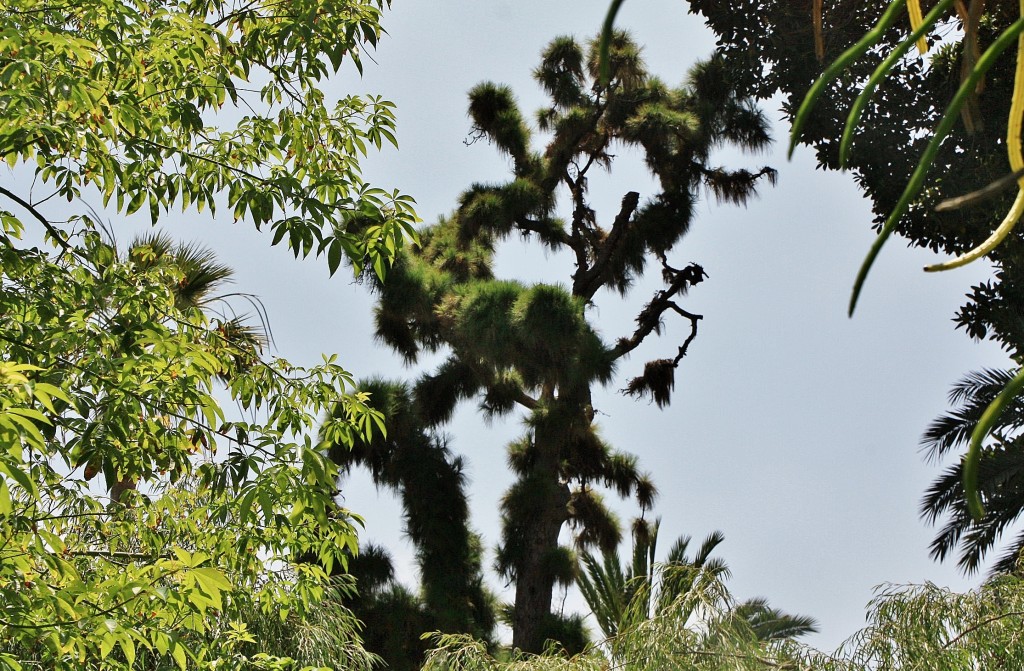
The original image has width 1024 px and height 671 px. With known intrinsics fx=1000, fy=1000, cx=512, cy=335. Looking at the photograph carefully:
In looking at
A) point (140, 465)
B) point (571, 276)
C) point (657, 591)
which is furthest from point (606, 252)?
point (140, 465)

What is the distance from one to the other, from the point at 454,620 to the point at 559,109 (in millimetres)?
5518

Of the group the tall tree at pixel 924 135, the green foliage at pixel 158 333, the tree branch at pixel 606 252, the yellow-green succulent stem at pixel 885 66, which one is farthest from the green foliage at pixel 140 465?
the tree branch at pixel 606 252

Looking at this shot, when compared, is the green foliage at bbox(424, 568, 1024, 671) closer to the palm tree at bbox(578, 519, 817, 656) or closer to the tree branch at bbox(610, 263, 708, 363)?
the palm tree at bbox(578, 519, 817, 656)

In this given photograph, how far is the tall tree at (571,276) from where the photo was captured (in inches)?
374

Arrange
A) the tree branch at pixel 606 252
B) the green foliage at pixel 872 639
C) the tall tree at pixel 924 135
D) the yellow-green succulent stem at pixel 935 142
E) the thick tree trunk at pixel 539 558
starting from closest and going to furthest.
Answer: the yellow-green succulent stem at pixel 935 142 < the green foliage at pixel 872 639 < the tall tree at pixel 924 135 < the thick tree trunk at pixel 539 558 < the tree branch at pixel 606 252

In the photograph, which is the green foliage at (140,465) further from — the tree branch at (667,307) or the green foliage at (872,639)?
the tree branch at (667,307)

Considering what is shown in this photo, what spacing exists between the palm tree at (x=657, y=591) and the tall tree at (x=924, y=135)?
5.31 ft

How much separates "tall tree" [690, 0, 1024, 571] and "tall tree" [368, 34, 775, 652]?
993mm

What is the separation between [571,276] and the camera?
11023 mm

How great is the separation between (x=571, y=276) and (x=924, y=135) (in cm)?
415

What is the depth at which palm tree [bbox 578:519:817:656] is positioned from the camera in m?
4.89

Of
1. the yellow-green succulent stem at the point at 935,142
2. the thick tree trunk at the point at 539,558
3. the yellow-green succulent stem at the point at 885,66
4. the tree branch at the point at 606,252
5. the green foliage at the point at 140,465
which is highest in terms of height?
the tree branch at the point at 606,252

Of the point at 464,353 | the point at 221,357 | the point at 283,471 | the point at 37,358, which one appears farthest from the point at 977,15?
the point at 464,353

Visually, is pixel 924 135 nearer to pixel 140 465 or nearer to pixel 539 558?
pixel 539 558
